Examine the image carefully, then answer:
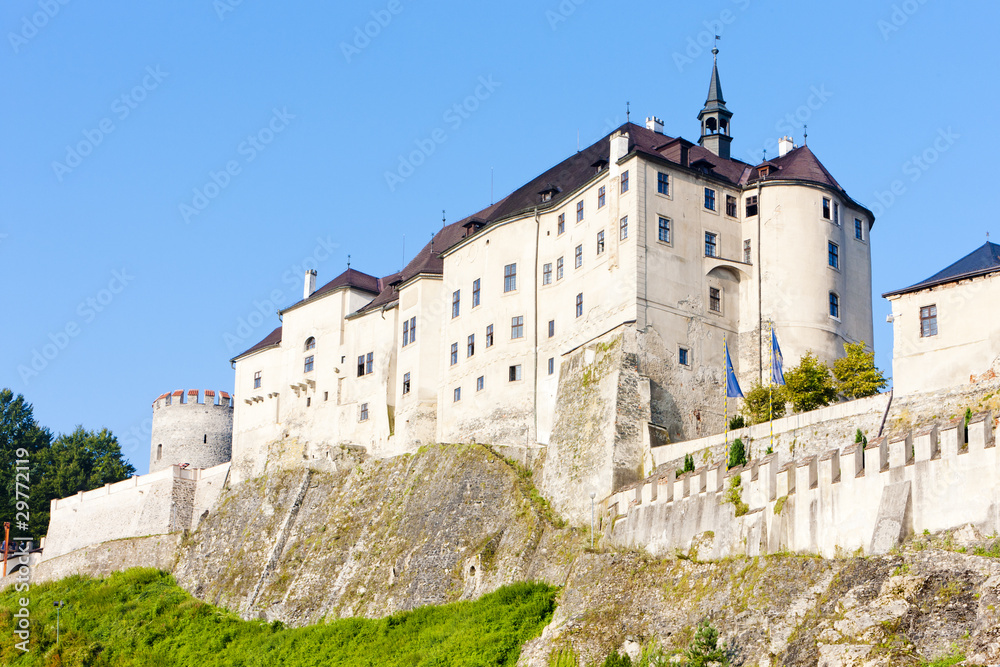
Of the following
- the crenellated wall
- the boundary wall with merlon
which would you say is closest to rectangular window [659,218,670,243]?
the boundary wall with merlon

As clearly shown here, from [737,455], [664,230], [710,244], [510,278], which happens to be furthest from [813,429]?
[510,278]

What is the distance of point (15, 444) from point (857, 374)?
70.7 metres

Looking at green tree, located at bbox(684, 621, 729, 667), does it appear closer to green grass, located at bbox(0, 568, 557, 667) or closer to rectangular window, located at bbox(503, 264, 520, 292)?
green grass, located at bbox(0, 568, 557, 667)

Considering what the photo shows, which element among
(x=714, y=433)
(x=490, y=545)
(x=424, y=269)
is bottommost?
(x=490, y=545)

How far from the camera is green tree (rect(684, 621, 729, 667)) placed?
40.7m

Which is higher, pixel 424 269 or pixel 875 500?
pixel 424 269

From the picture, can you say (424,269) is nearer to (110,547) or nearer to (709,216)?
(709,216)

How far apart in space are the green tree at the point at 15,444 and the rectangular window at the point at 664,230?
54.7 meters

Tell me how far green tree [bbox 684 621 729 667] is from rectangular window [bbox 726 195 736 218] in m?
24.7

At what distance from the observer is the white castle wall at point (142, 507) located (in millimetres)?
79375

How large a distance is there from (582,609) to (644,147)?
23123 mm

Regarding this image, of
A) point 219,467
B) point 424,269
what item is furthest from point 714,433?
point 219,467

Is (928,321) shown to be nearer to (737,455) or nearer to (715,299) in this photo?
(737,455)

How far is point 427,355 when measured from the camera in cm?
7044
